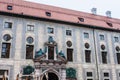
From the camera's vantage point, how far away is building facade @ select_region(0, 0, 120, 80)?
22984 mm

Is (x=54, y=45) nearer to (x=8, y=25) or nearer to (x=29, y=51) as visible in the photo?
(x=29, y=51)

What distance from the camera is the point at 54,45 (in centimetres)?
2539

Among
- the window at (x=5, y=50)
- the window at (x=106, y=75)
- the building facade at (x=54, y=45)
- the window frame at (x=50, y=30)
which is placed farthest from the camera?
the window at (x=106, y=75)

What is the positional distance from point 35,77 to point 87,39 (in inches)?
411

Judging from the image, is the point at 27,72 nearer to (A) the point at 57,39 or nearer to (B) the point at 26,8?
(A) the point at 57,39

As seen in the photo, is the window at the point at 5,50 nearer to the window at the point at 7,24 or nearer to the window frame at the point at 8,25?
the window frame at the point at 8,25

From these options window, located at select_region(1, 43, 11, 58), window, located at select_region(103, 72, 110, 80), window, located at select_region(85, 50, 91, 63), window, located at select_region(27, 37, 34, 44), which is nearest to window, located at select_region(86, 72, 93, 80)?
window, located at select_region(85, 50, 91, 63)

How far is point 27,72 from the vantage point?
22.7m

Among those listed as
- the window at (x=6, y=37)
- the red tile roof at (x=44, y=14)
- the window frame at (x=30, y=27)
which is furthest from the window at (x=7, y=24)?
the window frame at (x=30, y=27)

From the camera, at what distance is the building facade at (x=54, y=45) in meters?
23.0

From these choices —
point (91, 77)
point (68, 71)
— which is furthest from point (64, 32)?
point (91, 77)

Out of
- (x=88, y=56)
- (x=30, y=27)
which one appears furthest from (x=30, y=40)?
(x=88, y=56)

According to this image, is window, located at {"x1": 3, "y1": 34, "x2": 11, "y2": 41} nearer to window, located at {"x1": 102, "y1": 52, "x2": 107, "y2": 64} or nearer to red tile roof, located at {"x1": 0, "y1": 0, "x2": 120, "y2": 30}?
red tile roof, located at {"x1": 0, "y1": 0, "x2": 120, "y2": 30}

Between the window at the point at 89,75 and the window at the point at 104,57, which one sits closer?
the window at the point at 89,75
